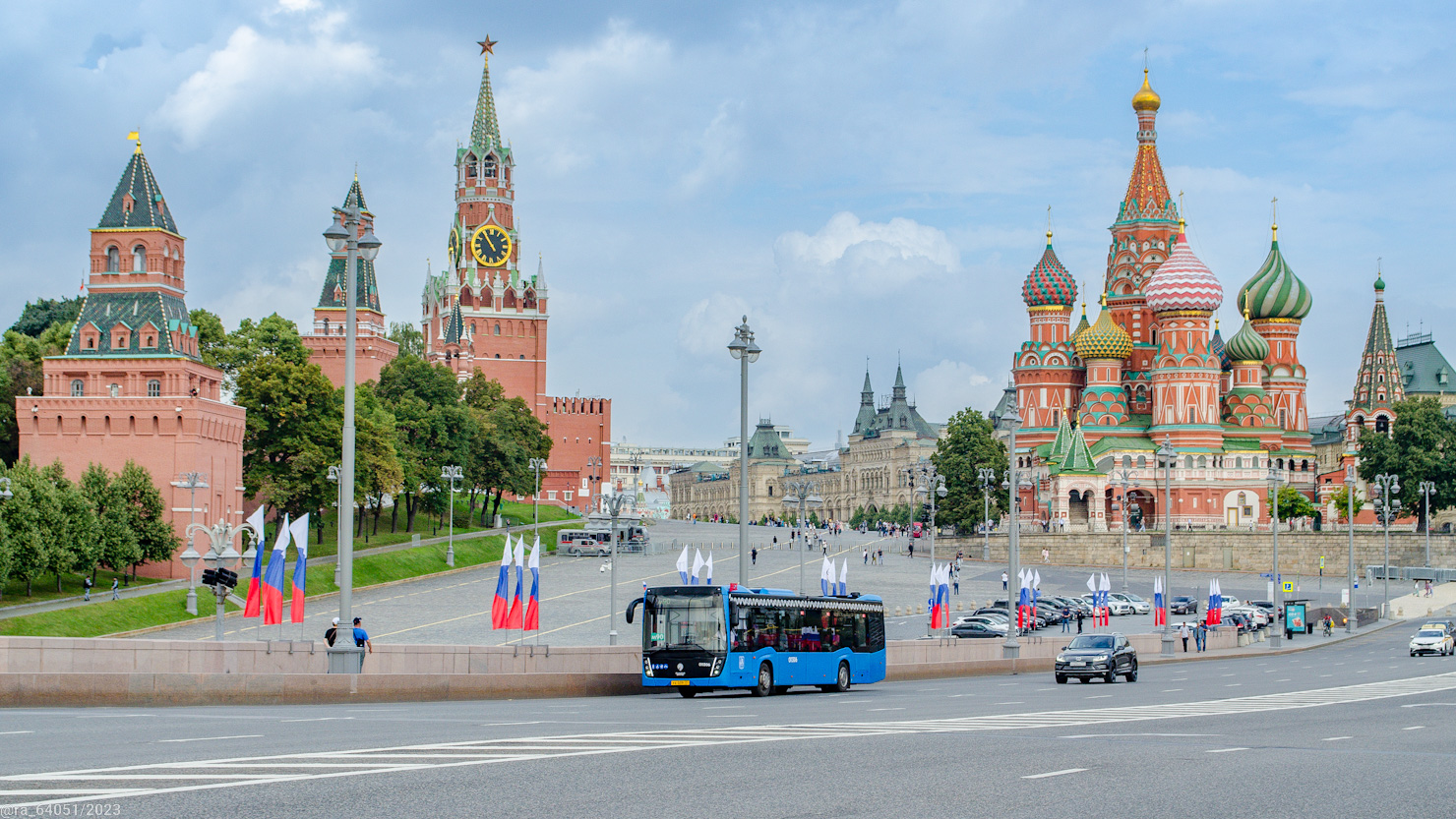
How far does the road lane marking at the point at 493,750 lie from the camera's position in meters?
12.2

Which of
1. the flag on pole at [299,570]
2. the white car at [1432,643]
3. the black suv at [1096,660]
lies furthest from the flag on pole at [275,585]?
the white car at [1432,643]

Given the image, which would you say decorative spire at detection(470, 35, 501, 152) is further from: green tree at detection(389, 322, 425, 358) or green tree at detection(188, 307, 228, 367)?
green tree at detection(188, 307, 228, 367)

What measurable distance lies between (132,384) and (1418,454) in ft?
249

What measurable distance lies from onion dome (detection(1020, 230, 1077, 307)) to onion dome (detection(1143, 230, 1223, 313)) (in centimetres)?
760

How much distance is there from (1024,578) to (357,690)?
137 ft

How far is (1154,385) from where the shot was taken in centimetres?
11269

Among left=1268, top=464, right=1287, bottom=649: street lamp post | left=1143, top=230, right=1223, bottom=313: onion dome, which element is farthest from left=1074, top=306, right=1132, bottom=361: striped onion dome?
left=1268, top=464, right=1287, bottom=649: street lamp post

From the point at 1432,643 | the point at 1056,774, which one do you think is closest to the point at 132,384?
the point at 1432,643

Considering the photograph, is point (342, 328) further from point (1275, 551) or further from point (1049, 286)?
point (1275, 551)

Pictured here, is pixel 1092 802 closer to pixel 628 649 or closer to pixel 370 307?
pixel 628 649

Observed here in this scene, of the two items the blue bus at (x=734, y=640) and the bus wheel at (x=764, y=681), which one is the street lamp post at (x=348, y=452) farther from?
the bus wheel at (x=764, y=681)

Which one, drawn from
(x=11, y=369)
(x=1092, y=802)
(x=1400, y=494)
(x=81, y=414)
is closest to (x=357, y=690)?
(x=1092, y=802)

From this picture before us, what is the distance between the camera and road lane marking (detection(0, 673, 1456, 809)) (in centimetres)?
1225

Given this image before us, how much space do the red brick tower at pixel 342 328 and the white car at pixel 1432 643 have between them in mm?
78246
